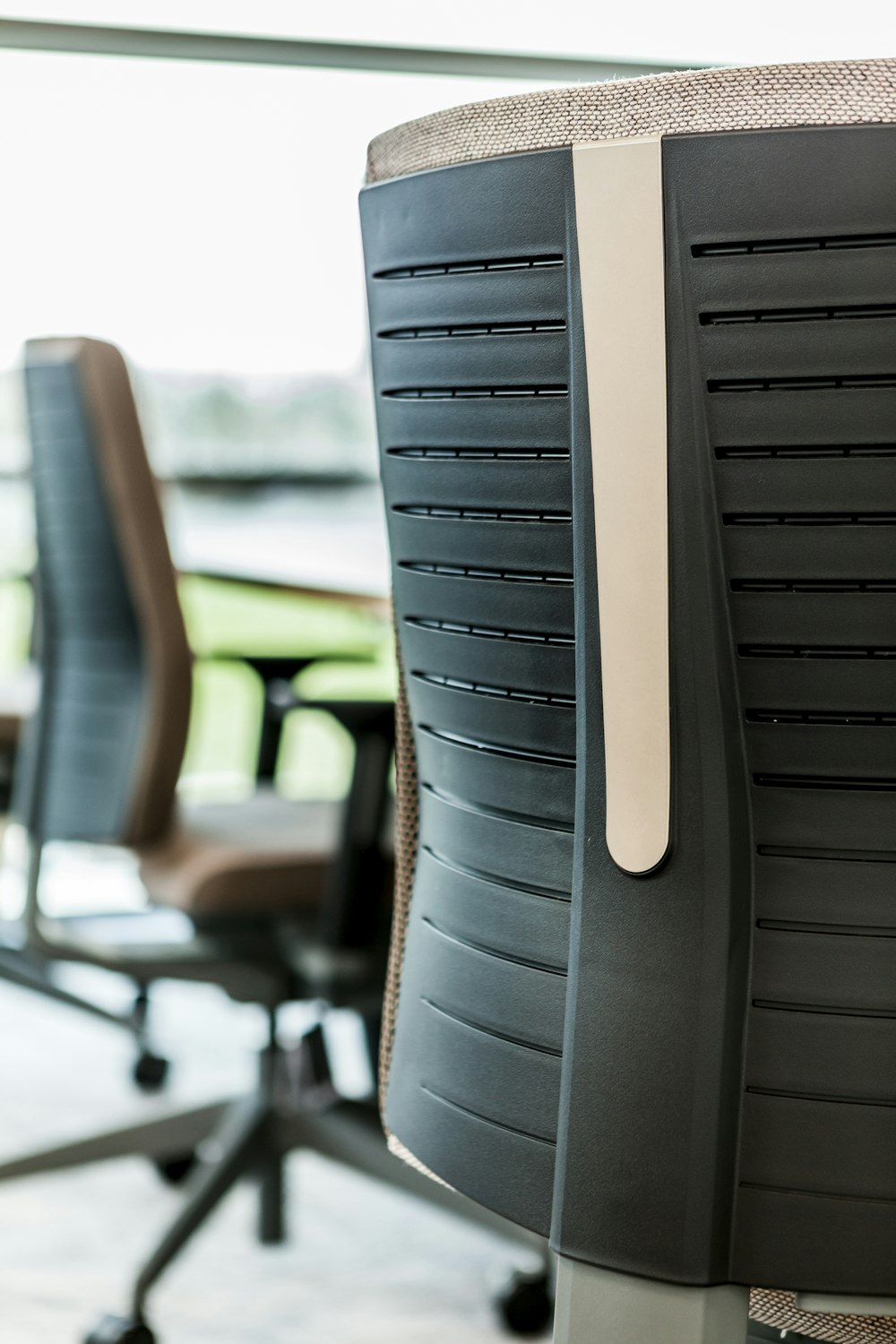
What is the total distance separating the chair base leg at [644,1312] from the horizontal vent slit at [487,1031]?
0.12m

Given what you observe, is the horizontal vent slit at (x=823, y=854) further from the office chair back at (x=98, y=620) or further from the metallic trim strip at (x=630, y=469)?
the office chair back at (x=98, y=620)

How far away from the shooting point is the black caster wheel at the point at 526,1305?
1.88m

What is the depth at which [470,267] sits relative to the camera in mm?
855

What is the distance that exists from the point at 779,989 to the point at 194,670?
4.05ft

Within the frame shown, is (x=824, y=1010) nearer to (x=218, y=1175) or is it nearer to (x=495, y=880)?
(x=495, y=880)

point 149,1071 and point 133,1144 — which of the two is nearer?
point 133,1144

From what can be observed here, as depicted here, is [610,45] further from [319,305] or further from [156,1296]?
[156,1296]

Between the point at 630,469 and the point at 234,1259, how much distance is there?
64.0 inches

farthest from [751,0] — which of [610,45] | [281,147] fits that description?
[281,147]

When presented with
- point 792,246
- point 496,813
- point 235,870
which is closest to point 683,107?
point 792,246

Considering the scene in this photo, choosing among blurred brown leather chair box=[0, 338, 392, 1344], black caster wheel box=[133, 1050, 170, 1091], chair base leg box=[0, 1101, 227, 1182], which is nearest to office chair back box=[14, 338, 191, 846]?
blurred brown leather chair box=[0, 338, 392, 1344]

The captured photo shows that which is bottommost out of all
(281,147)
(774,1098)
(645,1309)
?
(645,1309)

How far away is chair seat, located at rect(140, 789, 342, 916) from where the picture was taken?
1.83 m

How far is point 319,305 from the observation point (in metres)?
4.56
